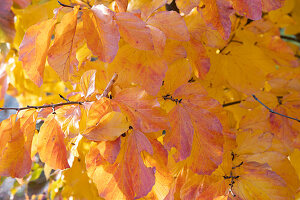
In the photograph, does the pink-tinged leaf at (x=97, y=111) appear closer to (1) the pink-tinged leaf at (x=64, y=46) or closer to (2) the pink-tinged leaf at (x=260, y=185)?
(1) the pink-tinged leaf at (x=64, y=46)

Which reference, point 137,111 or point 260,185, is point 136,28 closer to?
point 137,111

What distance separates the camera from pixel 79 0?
57cm

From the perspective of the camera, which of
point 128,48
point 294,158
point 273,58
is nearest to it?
point 128,48

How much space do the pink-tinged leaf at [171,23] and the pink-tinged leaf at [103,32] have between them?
0.10 m

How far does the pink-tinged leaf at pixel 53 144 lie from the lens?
51 cm

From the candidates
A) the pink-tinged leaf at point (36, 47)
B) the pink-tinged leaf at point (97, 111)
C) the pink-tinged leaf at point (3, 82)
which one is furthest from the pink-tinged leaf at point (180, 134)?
the pink-tinged leaf at point (3, 82)

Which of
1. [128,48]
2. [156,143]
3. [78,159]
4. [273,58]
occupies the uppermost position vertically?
[128,48]

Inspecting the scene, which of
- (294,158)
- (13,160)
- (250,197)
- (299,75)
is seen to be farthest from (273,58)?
(13,160)

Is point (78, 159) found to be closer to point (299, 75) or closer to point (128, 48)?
point (128, 48)

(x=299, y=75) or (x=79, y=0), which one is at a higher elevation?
(x=79, y=0)

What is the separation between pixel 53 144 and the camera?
51 cm

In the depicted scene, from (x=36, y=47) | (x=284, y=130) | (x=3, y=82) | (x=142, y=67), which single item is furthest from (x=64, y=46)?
(x=284, y=130)

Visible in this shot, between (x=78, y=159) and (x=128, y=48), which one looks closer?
(x=128, y=48)

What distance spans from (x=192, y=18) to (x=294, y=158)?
1.52 ft
